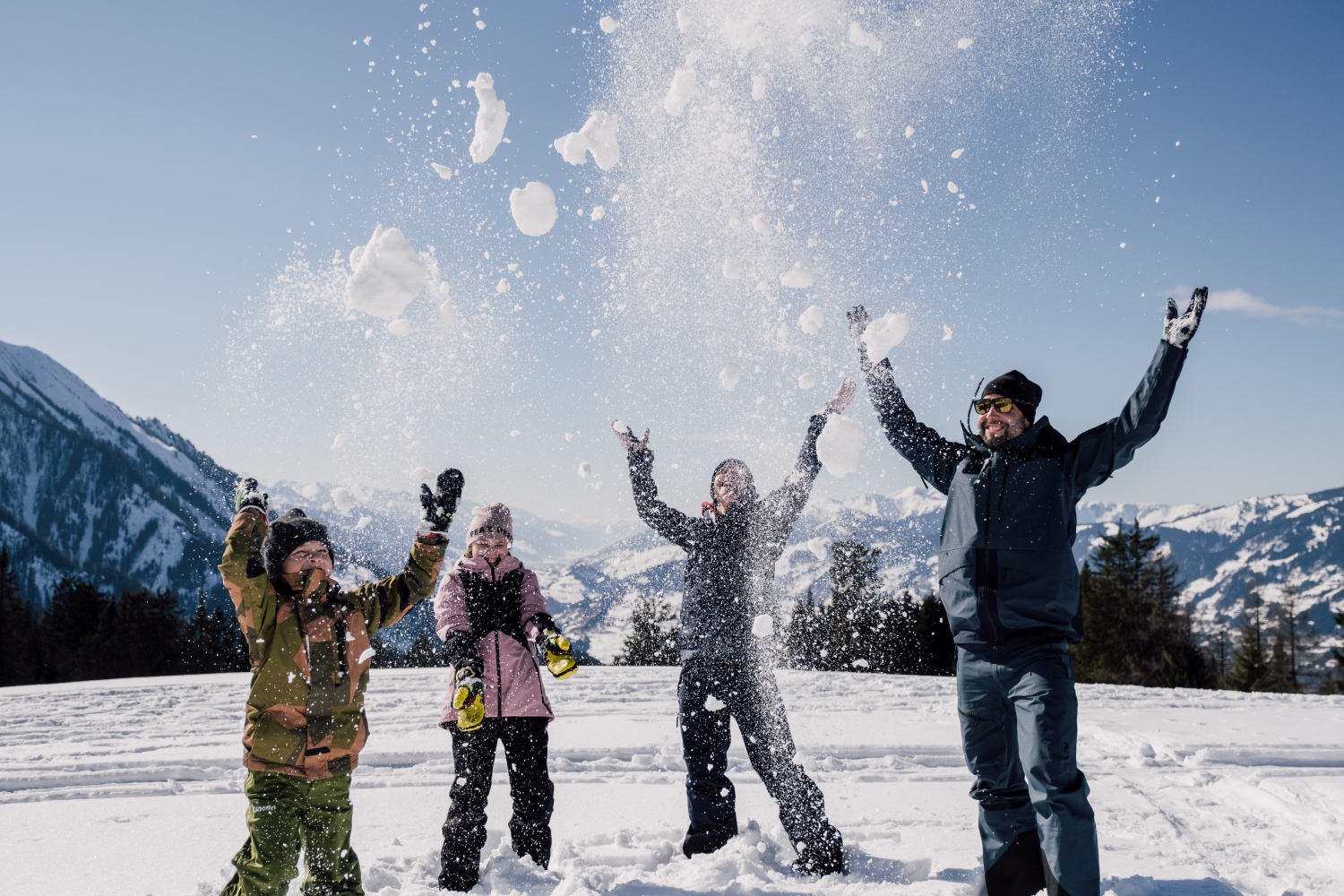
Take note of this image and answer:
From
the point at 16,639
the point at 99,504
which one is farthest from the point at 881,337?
the point at 99,504

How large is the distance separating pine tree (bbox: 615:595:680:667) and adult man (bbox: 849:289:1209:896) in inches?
1083

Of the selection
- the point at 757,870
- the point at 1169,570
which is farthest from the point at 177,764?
the point at 1169,570

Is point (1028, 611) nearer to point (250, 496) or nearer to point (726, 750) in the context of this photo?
point (726, 750)

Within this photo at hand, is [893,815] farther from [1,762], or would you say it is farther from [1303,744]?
[1,762]

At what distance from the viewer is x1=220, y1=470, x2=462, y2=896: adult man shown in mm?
2805

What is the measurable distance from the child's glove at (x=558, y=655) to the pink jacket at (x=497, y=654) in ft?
0.50

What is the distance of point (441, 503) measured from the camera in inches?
135

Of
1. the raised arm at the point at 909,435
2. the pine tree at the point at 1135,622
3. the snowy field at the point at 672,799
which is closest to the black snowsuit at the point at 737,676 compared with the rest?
the snowy field at the point at 672,799

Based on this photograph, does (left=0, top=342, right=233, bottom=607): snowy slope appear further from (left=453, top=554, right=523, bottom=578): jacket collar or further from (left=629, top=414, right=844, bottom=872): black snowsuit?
(left=629, top=414, right=844, bottom=872): black snowsuit

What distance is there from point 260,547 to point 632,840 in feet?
7.24

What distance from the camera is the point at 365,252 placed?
195 inches

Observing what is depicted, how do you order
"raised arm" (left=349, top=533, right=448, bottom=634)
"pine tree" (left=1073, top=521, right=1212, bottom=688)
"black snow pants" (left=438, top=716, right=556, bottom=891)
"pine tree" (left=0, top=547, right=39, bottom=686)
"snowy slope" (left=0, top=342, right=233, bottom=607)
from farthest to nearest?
"snowy slope" (left=0, top=342, right=233, bottom=607), "pine tree" (left=0, top=547, right=39, bottom=686), "pine tree" (left=1073, top=521, right=1212, bottom=688), "black snow pants" (left=438, top=716, right=556, bottom=891), "raised arm" (left=349, top=533, right=448, bottom=634)

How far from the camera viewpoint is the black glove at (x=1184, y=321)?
2.94m

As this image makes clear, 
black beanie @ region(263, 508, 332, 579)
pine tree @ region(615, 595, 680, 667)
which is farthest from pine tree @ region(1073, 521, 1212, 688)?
black beanie @ region(263, 508, 332, 579)
